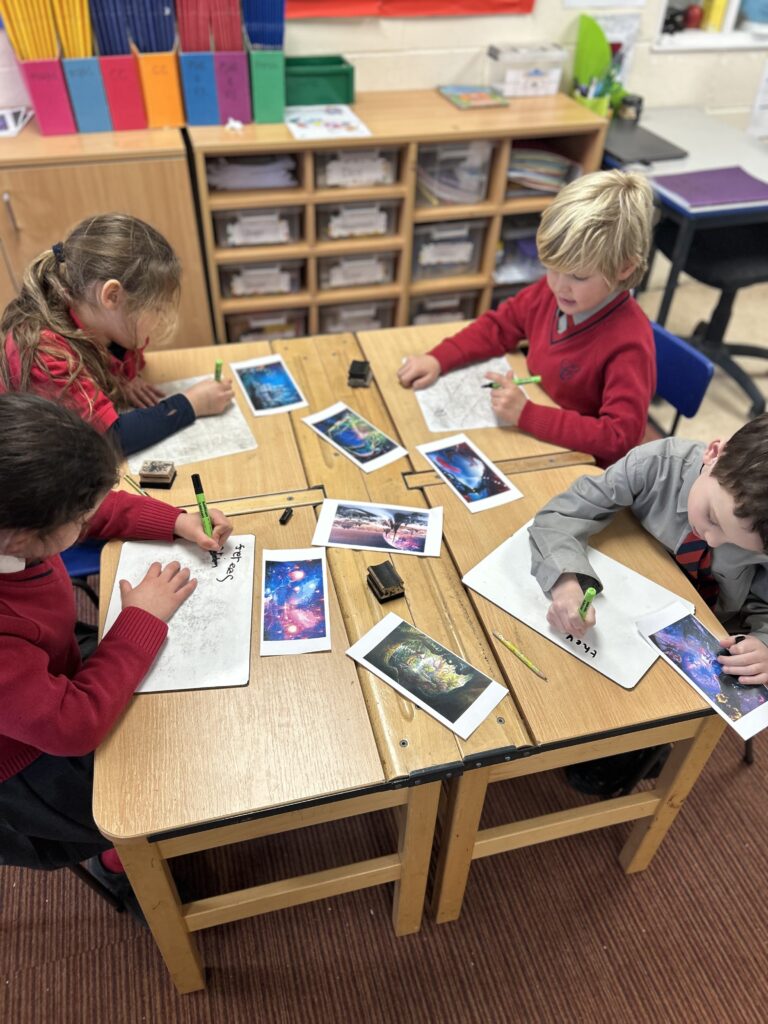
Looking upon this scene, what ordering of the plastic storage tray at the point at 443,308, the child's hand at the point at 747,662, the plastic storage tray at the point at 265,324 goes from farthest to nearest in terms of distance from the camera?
the plastic storage tray at the point at 443,308 < the plastic storage tray at the point at 265,324 < the child's hand at the point at 747,662

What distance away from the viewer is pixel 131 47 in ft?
7.68

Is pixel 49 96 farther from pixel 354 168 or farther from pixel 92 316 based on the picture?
pixel 92 316

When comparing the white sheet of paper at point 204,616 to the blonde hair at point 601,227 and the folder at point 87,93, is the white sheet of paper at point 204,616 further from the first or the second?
the folder at point 87,93

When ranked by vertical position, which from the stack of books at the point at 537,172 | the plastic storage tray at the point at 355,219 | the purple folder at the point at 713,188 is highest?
the purple folder at the point at 713,188

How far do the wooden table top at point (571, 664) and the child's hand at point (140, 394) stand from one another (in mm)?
725

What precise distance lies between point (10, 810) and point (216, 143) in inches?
83.4

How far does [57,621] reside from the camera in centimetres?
119

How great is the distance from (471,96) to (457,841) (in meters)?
2.71

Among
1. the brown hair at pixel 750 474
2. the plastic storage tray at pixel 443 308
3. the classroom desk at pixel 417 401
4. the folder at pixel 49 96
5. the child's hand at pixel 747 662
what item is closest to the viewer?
the brown hair at pixel 750 474

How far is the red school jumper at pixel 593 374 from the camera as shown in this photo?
1.67 meters

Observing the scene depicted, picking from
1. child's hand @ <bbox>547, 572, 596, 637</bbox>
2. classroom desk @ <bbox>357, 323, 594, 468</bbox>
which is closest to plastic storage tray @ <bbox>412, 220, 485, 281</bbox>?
classroom desk @ <bbox>357, 323, 594, 468</bbox>

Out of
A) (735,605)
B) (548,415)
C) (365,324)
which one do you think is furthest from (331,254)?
(735,605)

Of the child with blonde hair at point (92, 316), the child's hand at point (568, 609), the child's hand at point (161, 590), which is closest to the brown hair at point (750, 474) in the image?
the child's hand at point (568, 609)

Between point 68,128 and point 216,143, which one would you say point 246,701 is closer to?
point 216,143
